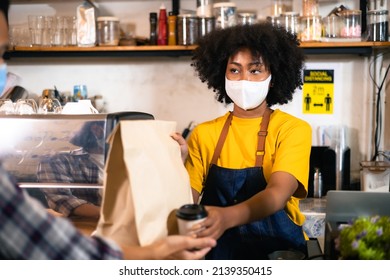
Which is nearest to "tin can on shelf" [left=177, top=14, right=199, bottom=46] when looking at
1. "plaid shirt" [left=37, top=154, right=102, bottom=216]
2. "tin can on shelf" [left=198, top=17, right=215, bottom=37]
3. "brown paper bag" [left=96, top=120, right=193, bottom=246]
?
"tin can on shelf" [left=198, top=17, right=215, bottom=37]

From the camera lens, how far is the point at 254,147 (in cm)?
143

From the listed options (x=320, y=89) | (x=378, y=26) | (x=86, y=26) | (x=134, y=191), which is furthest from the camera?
(x=320, y=89)

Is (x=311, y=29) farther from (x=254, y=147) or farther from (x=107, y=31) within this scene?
(x=254, y=147)

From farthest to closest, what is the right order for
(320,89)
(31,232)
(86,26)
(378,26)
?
(320,89) → (86,26) → (378,26) → (31,232)

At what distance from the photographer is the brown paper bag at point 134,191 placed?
0.87 metres

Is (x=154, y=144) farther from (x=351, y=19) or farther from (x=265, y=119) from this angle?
(x=351, y=19)

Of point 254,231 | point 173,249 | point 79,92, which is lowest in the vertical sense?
point 254,231

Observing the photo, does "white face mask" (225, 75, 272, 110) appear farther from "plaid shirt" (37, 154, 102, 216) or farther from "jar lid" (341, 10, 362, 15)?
"jar lid" (341, 10, 362, 15)

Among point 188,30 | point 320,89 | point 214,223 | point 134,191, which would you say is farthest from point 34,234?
point 320,89

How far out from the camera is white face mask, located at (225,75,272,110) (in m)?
1.40

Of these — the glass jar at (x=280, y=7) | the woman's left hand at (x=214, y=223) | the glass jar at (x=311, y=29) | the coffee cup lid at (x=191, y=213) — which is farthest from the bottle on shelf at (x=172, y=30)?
the coffee cup lid at (x=191, y=213)

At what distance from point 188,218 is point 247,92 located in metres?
0.61

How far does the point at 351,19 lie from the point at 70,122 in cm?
168
